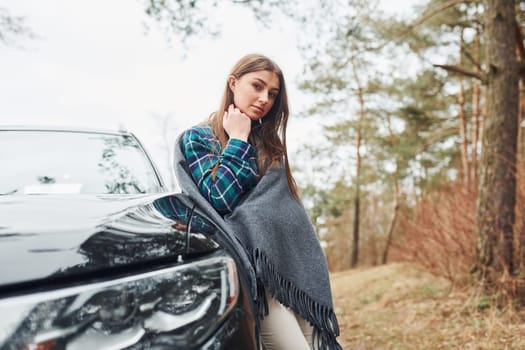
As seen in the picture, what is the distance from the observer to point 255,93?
1.94m

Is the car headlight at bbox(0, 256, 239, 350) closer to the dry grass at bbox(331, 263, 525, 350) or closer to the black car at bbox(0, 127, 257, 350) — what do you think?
the black car at bbox(0, 127, 257, 350)

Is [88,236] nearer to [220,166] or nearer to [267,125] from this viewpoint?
[220,166]

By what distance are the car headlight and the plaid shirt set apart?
532 mm

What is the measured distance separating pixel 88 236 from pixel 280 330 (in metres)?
0.78

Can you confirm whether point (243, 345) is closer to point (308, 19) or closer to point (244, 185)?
point (244, 185)

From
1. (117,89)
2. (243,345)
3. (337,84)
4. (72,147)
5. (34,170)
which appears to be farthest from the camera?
(117,89)

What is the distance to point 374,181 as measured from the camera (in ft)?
57.9

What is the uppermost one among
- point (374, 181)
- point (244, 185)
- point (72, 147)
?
point (374, 181)

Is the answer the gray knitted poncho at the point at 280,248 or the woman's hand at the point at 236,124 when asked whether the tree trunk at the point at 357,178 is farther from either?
the gray knitted poncho at the point at 280,248

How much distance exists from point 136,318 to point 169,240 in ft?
0.71

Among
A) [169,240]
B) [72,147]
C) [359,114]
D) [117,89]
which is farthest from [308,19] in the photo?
[117,89]

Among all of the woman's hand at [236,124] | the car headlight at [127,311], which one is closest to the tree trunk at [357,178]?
the woman's hand at [236,124]

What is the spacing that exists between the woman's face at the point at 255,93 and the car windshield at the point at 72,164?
0.67m

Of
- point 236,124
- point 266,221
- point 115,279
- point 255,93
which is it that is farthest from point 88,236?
point 255,93
